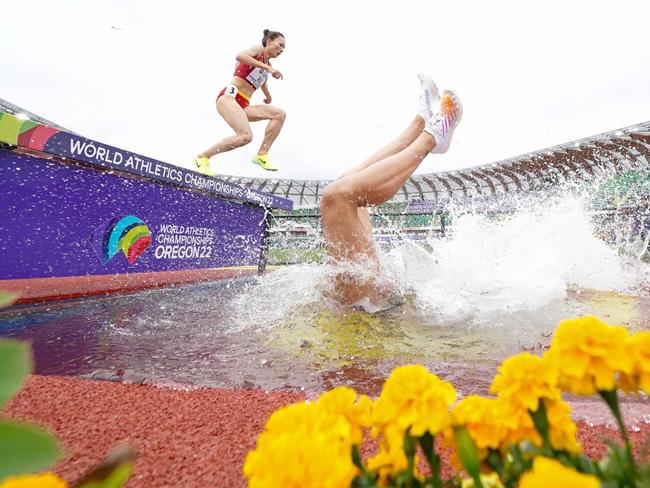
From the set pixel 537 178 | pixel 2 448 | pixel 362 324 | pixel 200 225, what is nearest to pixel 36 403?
pixel 2 448

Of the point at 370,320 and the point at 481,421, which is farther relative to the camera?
the point at 370,320

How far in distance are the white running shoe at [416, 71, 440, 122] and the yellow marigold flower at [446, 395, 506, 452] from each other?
8.21ft

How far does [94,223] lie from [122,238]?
0.38 metres

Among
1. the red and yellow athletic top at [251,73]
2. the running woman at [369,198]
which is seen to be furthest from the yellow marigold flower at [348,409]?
the red and yellow athletic top at [251,73]

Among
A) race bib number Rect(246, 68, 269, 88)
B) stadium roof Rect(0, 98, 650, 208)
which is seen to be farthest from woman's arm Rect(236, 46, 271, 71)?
stadium roof Rect(0, 98, 650, 208)

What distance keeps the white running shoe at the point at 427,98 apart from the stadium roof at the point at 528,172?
23.7 ft

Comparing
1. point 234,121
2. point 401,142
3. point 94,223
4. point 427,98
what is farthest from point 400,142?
point 94,223

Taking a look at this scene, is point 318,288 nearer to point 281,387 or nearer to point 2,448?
point 281,387

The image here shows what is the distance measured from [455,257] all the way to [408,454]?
3177 millimetres

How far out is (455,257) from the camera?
3521 mm

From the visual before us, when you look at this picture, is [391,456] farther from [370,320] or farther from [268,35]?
[268,35]

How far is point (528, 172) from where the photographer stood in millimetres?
27391

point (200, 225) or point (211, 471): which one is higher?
point (200, 225)

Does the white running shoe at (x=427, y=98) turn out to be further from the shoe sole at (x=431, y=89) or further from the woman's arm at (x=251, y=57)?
the woman's arm at (x=251, y=57)
